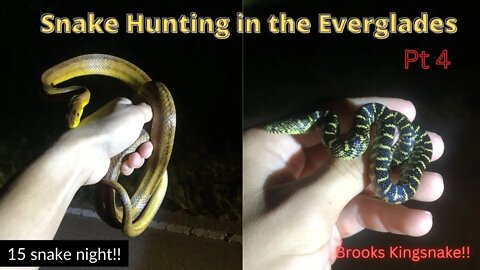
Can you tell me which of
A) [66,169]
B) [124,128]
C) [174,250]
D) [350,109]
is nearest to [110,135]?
[124,128]

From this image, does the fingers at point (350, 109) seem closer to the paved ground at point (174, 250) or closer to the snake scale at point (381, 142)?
the snake scale at point (381, 142)

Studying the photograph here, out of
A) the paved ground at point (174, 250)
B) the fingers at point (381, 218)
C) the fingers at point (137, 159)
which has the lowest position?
the paved ground at point (174, 250)

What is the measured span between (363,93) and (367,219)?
0.37 meters

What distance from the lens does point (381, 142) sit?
5.10ft

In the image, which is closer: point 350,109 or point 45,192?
point 45,192

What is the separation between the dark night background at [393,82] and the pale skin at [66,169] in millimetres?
343

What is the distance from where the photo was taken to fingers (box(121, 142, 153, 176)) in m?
1.55

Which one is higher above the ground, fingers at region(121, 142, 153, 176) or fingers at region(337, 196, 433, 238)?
fingers at region(121, 142, 153, 176)

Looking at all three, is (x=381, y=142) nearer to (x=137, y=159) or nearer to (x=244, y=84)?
(x=244, y=84)

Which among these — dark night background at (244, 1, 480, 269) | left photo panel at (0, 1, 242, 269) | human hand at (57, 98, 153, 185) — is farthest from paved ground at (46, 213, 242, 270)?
dark night background at (244, 1, 480, 269)

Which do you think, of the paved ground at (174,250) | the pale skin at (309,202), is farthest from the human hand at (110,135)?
the pale skin at (309,202)

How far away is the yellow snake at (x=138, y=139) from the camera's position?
155 cm

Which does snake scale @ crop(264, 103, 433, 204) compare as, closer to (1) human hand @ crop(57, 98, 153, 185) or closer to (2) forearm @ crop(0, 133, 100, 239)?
(1) human hand @ crop(57, 98, 153, 185)

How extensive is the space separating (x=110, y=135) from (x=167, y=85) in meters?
0.21
